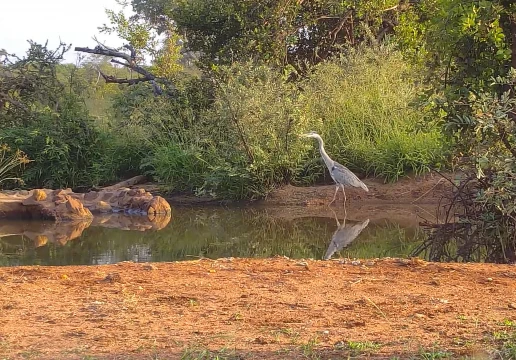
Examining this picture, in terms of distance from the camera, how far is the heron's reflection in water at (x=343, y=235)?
8.77 meters

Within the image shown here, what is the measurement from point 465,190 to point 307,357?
13.5 feet

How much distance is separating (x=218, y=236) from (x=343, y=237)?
1.75 meters

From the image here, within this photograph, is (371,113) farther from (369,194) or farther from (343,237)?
(343,237)

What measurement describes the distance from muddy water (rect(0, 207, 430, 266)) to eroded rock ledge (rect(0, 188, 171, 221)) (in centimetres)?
36

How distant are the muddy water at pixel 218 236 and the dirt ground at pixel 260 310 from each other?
2.43m

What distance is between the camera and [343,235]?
10.1 meters

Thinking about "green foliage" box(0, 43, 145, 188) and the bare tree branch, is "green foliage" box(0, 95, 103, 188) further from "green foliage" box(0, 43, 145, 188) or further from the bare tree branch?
the bare tree branch

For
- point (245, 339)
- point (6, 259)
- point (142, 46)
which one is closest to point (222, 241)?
point (6, 259)

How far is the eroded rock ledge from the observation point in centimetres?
1216

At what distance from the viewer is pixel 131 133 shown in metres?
16.5

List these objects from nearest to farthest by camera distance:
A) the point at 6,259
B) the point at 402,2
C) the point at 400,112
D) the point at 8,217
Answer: the point at 6,259
the point at 8,217
the point at 400,112
the point at 402,2

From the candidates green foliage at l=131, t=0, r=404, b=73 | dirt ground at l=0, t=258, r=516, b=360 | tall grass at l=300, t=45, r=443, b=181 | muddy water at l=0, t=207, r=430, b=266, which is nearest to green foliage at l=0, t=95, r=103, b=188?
green foliage at l=131, t=0, r=404, b=73

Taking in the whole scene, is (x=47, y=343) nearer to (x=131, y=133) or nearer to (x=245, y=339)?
(x=245, y=339)

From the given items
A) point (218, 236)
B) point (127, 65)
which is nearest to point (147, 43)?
point (127, 65)
